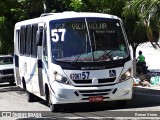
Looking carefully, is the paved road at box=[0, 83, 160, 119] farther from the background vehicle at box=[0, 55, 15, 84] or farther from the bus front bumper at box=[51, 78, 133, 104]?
the background vehicle at box=[0, 55, 15, 84]

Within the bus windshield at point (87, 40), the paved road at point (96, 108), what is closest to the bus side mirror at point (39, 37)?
the bus windshield at point (87, 40)

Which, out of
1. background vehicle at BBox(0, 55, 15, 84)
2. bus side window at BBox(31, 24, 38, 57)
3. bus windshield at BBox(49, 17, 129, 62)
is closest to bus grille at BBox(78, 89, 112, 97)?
bus windshield at BBox(49, 17, 129, 62)

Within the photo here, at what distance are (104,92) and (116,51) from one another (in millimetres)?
1274

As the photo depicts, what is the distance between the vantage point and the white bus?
1132 centimetres

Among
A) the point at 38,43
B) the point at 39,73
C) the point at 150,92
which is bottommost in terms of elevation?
the point at 150,92

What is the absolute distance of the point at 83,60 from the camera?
37.6 feet

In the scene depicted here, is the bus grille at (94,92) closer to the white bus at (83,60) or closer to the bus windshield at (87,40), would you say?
the white bus at (83,60)

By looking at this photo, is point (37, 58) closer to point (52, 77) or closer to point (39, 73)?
point (39, 73)

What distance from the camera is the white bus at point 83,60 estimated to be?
1132cm

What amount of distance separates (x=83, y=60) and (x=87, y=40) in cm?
72

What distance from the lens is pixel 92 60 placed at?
11.5 meters

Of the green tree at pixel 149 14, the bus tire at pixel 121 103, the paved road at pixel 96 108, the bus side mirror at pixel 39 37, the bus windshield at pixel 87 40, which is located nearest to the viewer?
the paved road at pixel 96 108

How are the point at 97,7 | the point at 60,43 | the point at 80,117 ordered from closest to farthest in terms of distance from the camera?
1. the point at 80,117
2. the point at 60,43
3. the point at 97,7

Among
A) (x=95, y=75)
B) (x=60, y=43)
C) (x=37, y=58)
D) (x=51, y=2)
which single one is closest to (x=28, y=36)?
(x=37, y=58)
